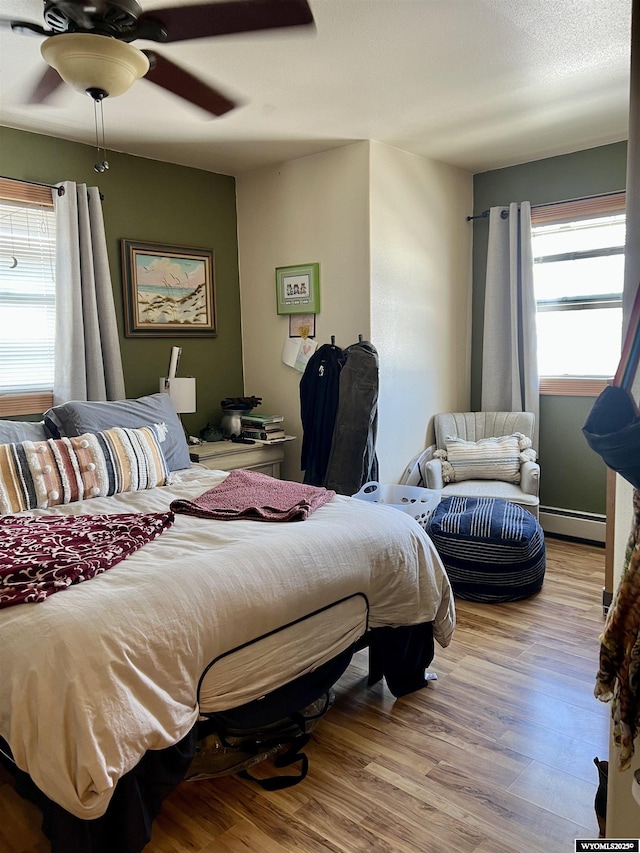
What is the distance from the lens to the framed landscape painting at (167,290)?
154 inches

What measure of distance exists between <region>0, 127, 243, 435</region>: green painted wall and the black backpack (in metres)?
2.49

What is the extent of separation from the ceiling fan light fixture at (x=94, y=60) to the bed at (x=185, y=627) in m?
1.51

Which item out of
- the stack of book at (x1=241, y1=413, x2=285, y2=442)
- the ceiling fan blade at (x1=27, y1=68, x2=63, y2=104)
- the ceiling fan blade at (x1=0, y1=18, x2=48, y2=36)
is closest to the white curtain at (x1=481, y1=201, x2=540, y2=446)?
the stack of book at (x1=241, y1=413, x2=285, y2=442)

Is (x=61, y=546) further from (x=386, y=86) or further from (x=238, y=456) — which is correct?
(x=386, y=86)

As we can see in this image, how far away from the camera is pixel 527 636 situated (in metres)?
2.91

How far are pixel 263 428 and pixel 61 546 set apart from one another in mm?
2244

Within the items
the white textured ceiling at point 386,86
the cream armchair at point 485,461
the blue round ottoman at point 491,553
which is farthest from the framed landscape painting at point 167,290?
the blue round ottoman at point 491,553

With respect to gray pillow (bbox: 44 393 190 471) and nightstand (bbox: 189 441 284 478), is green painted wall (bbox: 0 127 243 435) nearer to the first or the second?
nightstand (bbox: 189 441 284 478)

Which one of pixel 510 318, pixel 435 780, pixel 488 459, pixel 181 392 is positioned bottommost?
pixel 435 780

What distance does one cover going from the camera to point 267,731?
6.93 feet

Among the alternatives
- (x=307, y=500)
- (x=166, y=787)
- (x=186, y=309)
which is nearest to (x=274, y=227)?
(x=186, y=309)

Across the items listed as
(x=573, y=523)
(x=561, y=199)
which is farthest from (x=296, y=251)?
(x=573, y=523)

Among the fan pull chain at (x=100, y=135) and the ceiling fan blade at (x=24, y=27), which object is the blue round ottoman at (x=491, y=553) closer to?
the fan pull chain at (x=100, y=135)

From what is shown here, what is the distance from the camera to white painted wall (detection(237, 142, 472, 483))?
3846 millimetres
